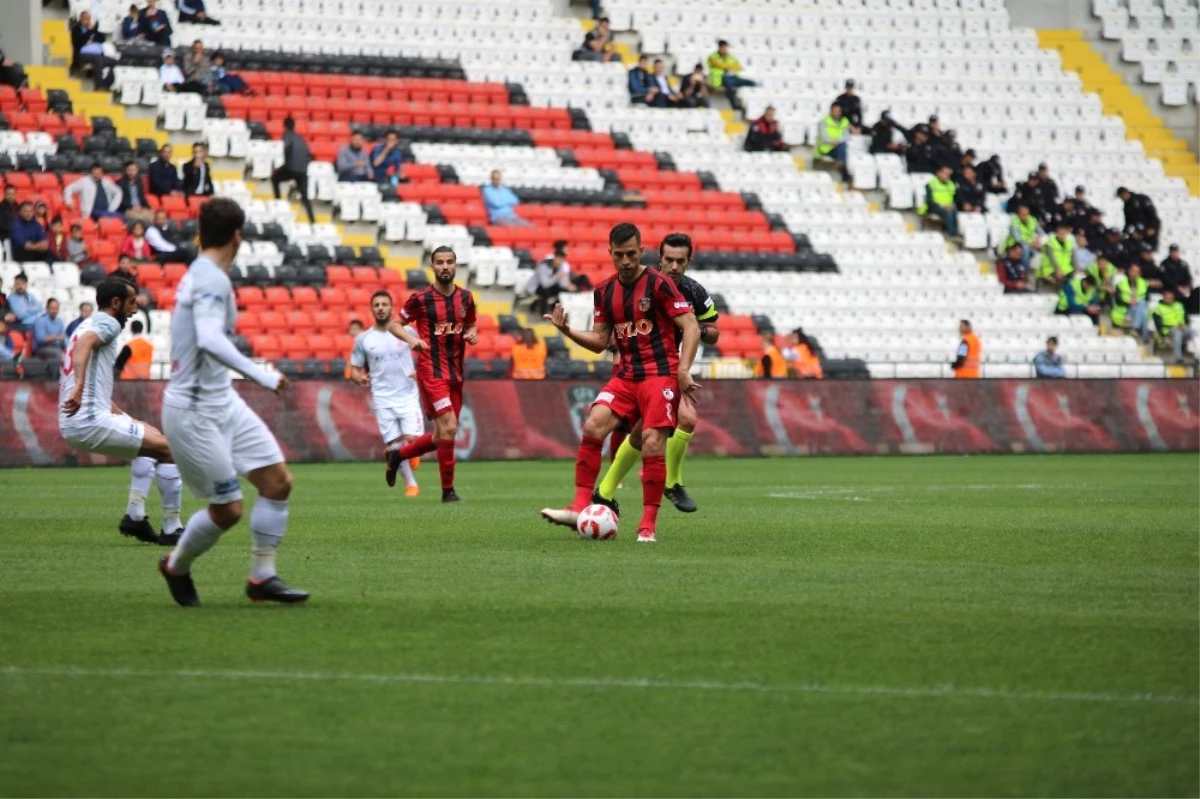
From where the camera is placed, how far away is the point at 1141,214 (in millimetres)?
39281

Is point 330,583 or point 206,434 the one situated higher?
point 206,434

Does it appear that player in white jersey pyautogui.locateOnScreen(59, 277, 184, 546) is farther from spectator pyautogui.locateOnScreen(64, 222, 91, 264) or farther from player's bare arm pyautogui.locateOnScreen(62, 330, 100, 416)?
spectator pyautogui.locateOnScreen(64, 222, 91, 264)

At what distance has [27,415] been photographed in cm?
2434

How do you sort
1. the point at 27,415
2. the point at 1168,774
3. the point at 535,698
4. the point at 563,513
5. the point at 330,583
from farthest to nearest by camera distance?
the point at 27,415 → the point at 563,513 → the point at 330,583 → the point at 535,698 → the point at 1168,774

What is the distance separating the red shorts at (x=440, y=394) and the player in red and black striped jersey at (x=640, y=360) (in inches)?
203

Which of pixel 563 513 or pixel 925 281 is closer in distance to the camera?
pixel 563 513

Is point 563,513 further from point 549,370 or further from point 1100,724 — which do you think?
point 549,370

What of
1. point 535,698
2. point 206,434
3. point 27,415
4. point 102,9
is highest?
point 102,9

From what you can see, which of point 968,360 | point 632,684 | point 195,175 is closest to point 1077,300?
point 968,360

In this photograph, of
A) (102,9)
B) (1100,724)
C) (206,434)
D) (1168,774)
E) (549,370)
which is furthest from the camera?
(102,9)

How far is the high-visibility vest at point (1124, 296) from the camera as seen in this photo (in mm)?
36625

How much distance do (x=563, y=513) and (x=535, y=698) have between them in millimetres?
6330

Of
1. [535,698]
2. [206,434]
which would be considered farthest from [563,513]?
[535,698]

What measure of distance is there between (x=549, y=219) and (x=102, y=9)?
871cm
